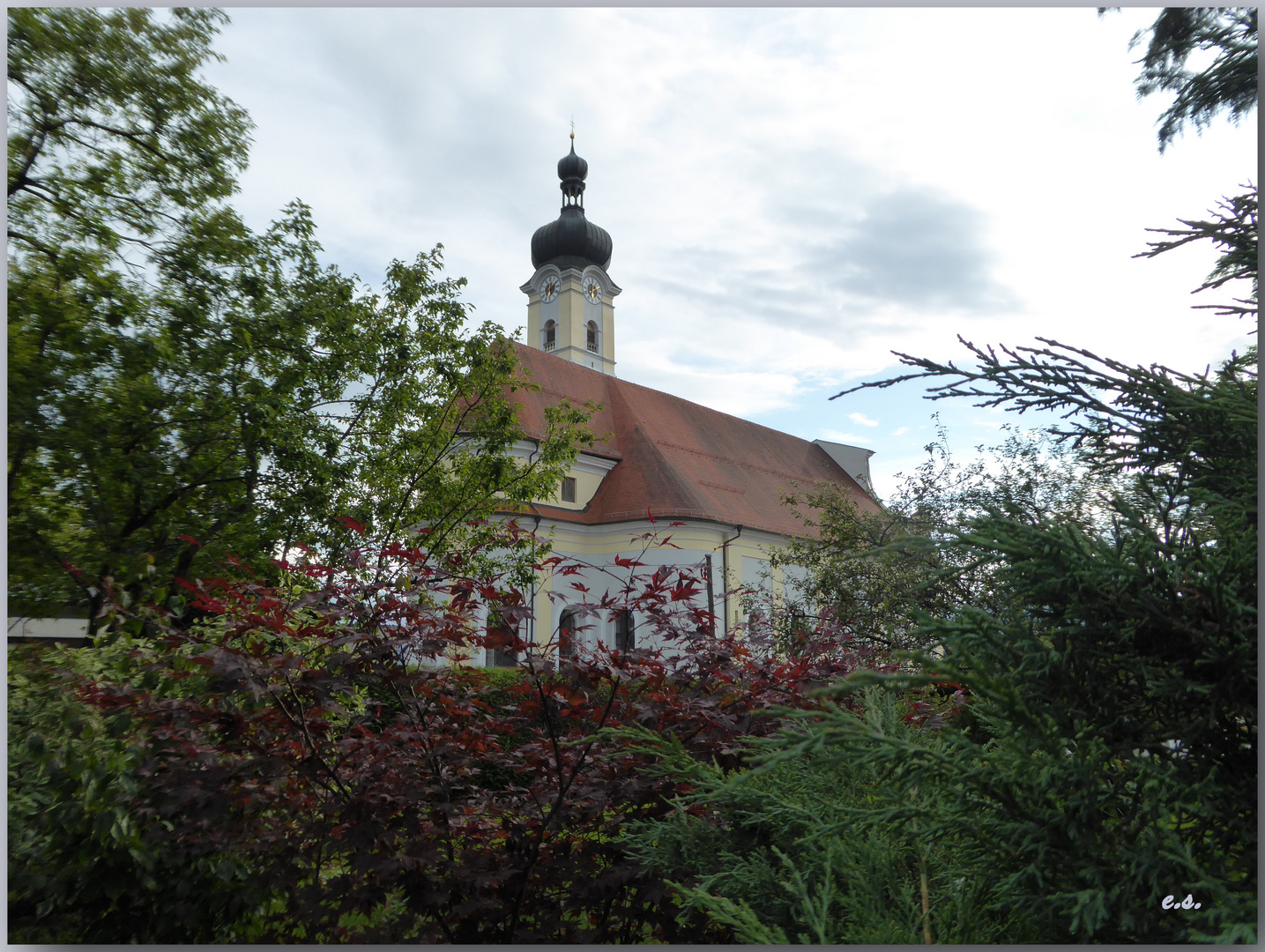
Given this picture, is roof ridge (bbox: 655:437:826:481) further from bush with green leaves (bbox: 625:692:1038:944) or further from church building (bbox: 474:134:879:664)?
bush with green leaves (bbox: 625:692:1038:944)

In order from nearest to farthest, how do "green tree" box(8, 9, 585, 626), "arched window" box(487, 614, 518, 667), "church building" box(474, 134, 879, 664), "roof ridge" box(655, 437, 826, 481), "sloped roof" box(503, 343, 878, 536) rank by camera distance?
1. "arched window" box(487, 614, 518, 667)
2. "green tree" box(8, 9, 585, 626)
3. "church building" box(474, 134, 879, 664)
4. "sloped roof" box(503, 343, 878, 536)
5. "roof ridge" box(655, 437, 826, 481)

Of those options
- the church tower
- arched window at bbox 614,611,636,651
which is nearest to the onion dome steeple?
the church tower

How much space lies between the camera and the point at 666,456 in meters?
24.9

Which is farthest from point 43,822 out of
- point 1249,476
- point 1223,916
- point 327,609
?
point 1249,476

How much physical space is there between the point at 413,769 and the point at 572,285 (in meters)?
34.5

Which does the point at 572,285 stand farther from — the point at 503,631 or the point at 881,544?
the point at 503,631

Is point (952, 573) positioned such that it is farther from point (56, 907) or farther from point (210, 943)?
point (56, 907)

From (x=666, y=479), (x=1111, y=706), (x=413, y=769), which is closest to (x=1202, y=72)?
(x=1111, y=706)

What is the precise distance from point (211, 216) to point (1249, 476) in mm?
6151

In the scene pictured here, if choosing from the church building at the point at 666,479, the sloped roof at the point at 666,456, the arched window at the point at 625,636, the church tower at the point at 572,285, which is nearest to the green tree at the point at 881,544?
the arched window at the point at 625,636

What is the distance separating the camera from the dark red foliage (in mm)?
2857

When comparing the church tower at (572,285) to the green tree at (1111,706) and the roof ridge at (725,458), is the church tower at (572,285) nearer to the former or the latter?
the roof ridge at (725,458)

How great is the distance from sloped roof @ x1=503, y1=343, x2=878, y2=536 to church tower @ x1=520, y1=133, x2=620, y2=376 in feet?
29.7

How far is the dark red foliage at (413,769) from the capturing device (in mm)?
2857
